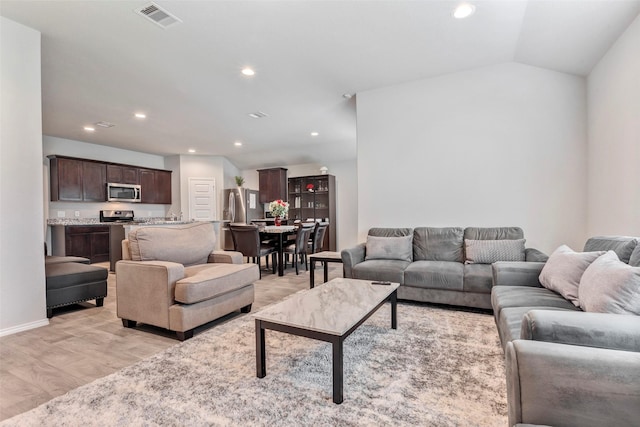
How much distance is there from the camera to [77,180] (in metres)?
6.52

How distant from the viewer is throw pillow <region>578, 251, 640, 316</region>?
1.41 m

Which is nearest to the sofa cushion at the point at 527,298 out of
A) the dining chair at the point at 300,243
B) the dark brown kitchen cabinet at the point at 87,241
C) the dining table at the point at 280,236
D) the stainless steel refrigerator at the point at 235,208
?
the dining chair at the point at 300,243

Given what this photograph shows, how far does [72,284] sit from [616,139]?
5590 mm

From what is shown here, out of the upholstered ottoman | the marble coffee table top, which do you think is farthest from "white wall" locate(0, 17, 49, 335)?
the marble coffee table top

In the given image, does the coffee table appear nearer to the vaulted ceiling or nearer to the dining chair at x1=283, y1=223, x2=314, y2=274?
the vaulted ceiling

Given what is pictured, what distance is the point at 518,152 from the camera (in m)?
3.66

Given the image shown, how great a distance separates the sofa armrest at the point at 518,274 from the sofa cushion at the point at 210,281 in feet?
7.49

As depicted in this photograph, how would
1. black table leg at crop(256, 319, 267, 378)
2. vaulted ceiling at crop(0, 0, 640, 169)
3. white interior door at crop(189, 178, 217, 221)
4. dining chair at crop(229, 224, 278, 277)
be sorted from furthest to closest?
white interior door at crop(189, 178, 217, 221) → dining chair at crop(229, 224, 278, 277) → vaulted ceiling at crop(0, 0, 640, 169) → black table leg at crop(256, 319, 267, 378)

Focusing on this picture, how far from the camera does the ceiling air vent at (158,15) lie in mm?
2550

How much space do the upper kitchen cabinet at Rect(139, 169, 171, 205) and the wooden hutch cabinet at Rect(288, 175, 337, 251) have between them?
3.38 metres

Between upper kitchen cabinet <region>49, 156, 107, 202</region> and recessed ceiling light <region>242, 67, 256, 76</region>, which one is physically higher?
recessed ceiling light <region>242, 67, 256, 76</region>

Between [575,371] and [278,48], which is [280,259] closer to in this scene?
[278,48]

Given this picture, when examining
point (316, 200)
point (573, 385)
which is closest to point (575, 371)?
point (573, 385)

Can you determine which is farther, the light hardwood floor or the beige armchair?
the beige armchair
